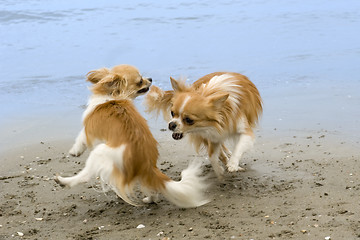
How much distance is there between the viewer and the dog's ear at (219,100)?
471 centimetres

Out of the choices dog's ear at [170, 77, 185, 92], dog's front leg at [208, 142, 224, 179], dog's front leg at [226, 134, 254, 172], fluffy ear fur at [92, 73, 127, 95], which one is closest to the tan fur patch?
fluffy ear fur at [92, 73, 127, 95]

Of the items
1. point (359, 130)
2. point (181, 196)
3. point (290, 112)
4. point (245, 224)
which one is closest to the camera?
point (245, 224)

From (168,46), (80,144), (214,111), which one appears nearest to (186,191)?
(214,111)

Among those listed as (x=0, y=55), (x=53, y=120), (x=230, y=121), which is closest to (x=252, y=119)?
(x=230, y=121)

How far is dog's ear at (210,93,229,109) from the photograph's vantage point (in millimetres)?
4707

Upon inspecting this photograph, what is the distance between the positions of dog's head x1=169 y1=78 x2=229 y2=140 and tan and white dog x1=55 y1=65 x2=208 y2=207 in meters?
0.44

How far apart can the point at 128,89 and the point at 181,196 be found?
1.18 meters


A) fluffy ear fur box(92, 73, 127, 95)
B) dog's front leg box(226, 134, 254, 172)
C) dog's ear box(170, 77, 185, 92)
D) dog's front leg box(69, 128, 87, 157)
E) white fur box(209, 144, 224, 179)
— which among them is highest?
fluffy ear fur box(92, 73, 127, 95)

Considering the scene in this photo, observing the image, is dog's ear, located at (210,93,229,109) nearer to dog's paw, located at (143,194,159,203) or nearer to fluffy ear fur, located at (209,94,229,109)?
fluffy ear fur, located at (209,94,229,109)

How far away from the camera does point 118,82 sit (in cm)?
484

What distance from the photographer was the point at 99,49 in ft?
33.3

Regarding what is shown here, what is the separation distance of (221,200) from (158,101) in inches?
53.0

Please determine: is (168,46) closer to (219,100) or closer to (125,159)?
(219,100)

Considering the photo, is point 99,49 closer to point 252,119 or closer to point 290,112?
point 290,112
